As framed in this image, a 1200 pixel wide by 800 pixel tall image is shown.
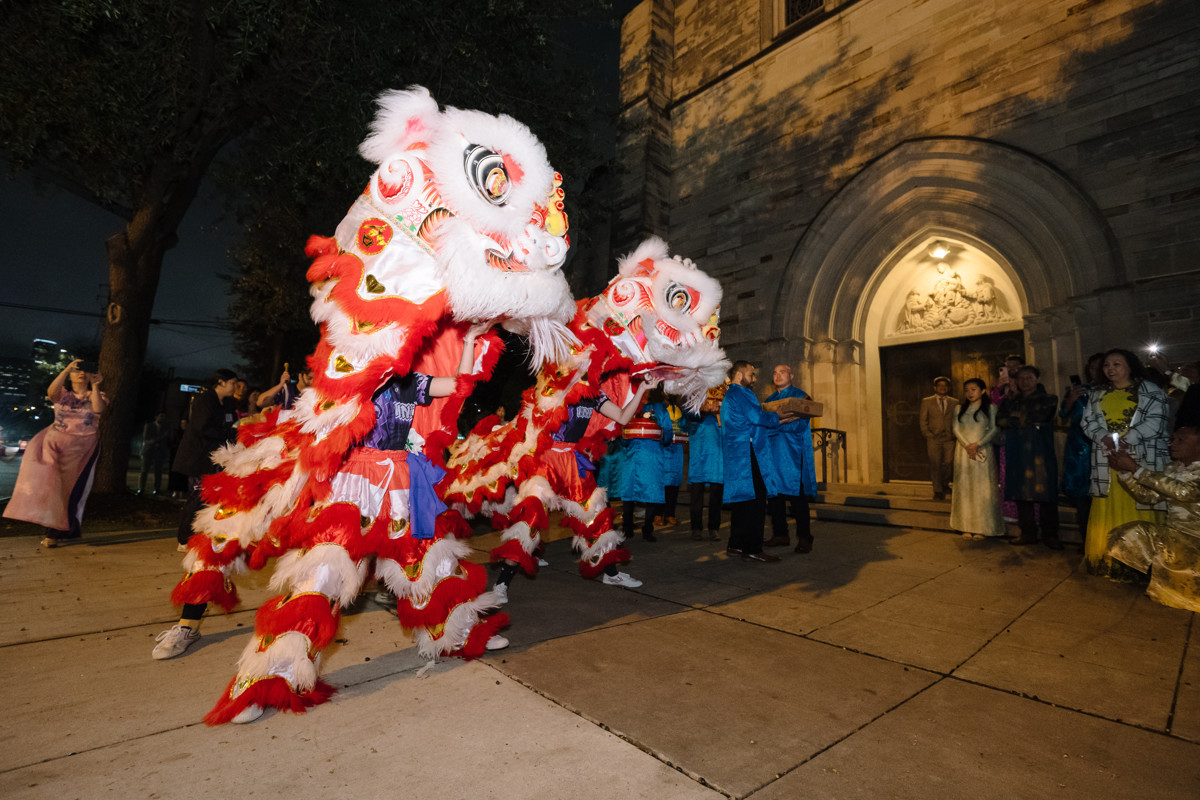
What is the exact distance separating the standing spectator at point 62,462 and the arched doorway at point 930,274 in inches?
386

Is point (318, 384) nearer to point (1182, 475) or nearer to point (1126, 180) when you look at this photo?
point (1182, 475)

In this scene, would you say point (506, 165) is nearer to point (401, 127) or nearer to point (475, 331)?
point (401, 127)

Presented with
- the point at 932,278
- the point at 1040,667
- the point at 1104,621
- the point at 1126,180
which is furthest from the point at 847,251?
the point at 1040,667

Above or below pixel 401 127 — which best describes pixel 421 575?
below

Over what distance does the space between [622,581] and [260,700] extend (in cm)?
259

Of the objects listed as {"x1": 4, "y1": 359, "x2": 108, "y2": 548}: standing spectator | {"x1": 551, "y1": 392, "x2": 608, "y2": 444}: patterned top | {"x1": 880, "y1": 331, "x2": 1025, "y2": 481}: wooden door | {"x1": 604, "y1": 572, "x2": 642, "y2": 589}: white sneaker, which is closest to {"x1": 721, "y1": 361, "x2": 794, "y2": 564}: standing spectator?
{"x1": 604, "y1": 572, "x2": 642, "y2": 589}: white sneaker

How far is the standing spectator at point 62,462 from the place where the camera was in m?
5.29

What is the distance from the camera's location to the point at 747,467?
17.3ft

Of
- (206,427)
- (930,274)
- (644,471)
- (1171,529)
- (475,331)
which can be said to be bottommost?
(1171,529)

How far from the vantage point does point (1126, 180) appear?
704 centimetres

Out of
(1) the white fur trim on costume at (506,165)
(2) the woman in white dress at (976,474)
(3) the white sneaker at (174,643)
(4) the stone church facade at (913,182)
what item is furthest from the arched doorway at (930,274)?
(3) the white sneaker at (174,643)

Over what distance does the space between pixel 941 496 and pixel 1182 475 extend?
4.27 meters

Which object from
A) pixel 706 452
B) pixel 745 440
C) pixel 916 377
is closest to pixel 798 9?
pixel 916 377

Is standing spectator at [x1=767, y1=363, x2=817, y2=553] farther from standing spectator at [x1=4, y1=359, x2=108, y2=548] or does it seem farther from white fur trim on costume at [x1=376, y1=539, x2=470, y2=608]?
standing spectator at [x1=4, y1=359, x2=108, y2=548]
